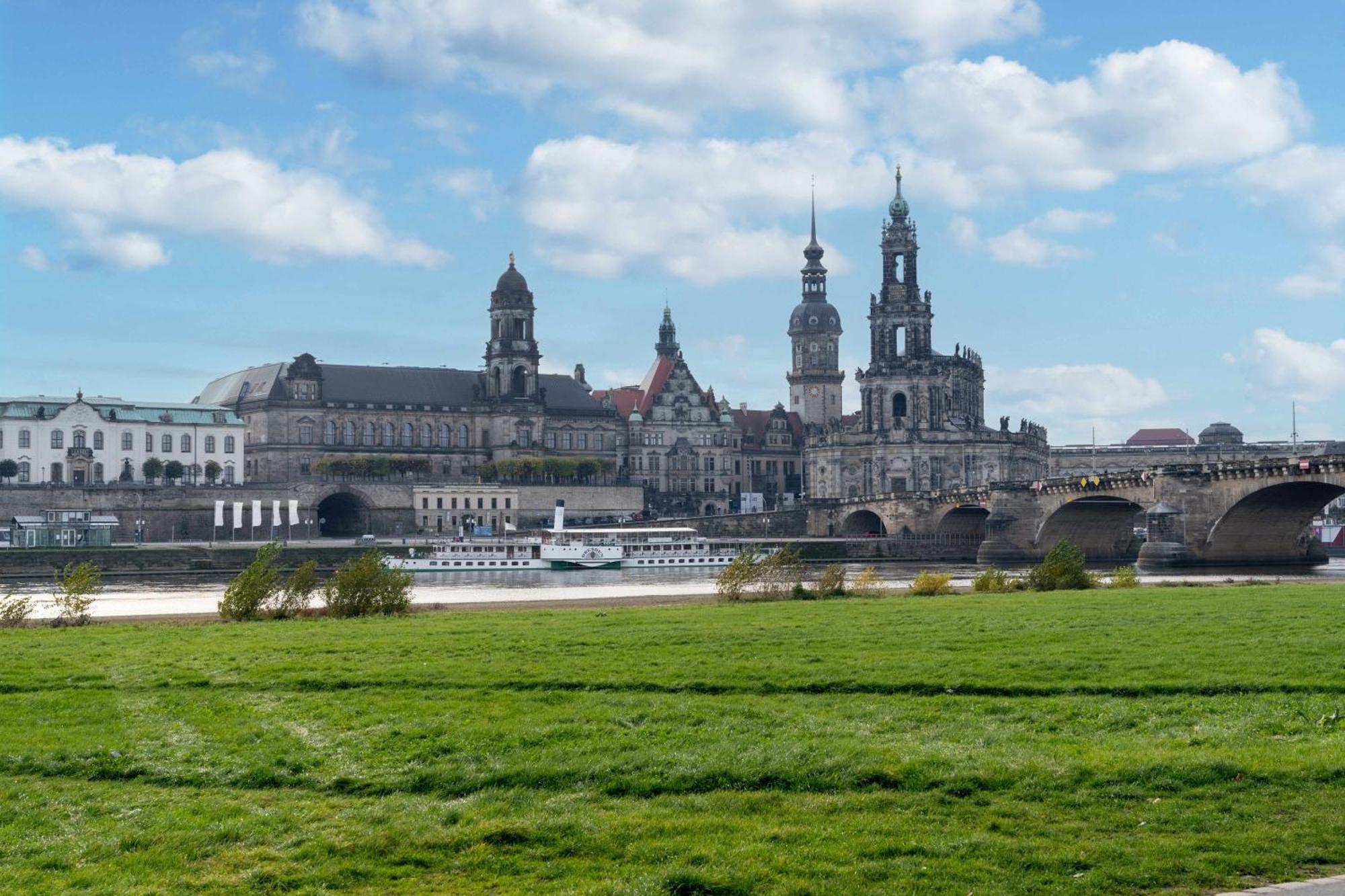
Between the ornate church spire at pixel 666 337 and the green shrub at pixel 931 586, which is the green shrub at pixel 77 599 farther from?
the ornate church spire at pixel 666 337

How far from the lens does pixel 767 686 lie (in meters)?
18.6

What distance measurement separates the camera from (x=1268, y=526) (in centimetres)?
7694

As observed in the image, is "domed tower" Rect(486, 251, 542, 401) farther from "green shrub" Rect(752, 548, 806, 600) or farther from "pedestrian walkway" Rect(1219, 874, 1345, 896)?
"pedestrian walkway" Rect(1219, 874, 1345, 896)

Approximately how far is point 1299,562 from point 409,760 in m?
71.9

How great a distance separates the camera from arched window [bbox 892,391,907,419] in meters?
138

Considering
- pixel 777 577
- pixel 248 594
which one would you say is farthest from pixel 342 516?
pixel 248 594

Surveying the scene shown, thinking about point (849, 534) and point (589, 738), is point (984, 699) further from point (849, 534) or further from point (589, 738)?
point (849, 534)

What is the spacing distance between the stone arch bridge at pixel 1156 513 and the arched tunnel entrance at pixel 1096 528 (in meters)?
0.08

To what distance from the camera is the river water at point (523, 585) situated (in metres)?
51.5

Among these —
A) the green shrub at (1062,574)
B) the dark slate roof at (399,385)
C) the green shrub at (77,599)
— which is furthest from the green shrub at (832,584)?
the dark slate roof at (399,385)

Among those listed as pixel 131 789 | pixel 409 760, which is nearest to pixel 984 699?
pixel 409 760

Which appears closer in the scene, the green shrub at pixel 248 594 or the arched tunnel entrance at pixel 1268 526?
the green shrub at pixel 248 594

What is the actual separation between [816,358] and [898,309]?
2067 cm

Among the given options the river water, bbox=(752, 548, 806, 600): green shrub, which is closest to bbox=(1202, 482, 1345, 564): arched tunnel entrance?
the river water
